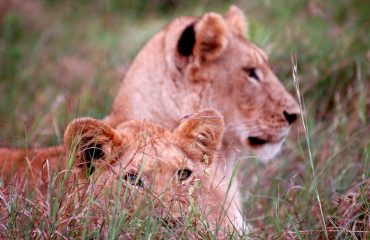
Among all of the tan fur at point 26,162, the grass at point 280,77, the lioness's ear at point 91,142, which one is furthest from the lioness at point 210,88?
the lioness's ear at point 91,142

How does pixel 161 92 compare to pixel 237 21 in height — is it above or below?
below

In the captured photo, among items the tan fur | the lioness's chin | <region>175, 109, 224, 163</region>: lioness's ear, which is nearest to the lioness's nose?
the lioness's chin

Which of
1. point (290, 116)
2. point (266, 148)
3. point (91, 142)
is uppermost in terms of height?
point (91, 142)

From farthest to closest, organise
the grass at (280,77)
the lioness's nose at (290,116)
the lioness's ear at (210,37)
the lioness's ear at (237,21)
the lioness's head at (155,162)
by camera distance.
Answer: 1. the lioness's ear at (237,21)
2. the lioness's nose at (290,116)
3. the lioness's ear at (210,37)
4. the grass at (280,77)
5. the lioness's head at (155,162)

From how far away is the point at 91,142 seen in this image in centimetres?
338

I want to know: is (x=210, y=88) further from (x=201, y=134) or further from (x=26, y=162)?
(x=26, y=162)

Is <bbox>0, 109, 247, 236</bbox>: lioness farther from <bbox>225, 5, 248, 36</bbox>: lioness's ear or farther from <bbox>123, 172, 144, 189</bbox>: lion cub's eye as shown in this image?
<bbox>225, 5, 248, 36</bbox>: lioness's ear

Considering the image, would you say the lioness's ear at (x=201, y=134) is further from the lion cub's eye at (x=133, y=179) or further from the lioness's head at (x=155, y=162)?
the lion cub's eye at (x=133, y=179)

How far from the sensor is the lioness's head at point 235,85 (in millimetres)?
4602

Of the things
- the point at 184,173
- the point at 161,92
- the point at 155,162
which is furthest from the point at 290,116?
the point at 155,162

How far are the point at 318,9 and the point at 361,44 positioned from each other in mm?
732

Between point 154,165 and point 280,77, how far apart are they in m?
3.27

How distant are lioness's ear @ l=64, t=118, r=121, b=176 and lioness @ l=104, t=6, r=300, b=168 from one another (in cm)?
105

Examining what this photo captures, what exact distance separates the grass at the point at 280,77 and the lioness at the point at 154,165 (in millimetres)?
129
